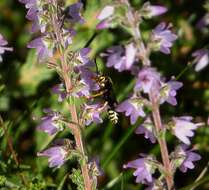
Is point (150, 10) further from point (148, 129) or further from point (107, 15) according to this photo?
point (148, 129)

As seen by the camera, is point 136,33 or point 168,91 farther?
point 168,91

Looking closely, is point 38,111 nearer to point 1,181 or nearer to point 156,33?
point 1,181

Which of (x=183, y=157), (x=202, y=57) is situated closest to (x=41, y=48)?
(x=183, y=157)

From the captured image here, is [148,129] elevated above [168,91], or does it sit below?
below

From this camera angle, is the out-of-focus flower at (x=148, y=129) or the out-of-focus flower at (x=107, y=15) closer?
the out-of-focus flower at (x=107, y=15)

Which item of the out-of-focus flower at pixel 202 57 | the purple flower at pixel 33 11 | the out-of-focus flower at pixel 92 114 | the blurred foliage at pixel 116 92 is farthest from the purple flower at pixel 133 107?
the blurred foliage at pixel 116 92

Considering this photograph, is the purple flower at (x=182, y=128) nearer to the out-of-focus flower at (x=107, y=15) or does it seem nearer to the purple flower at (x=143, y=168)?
the purple flower at (x=143, y=168)

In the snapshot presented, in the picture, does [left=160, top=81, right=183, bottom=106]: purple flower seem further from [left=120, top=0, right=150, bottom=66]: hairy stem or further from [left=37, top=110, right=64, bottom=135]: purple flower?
[left=37, top=110, right=64, bottom=135]: purple flower

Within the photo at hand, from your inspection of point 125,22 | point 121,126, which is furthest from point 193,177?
point 125,22

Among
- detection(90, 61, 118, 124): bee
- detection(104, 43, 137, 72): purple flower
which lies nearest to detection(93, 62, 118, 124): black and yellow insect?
detection(90, 61, 118, 124): bee
